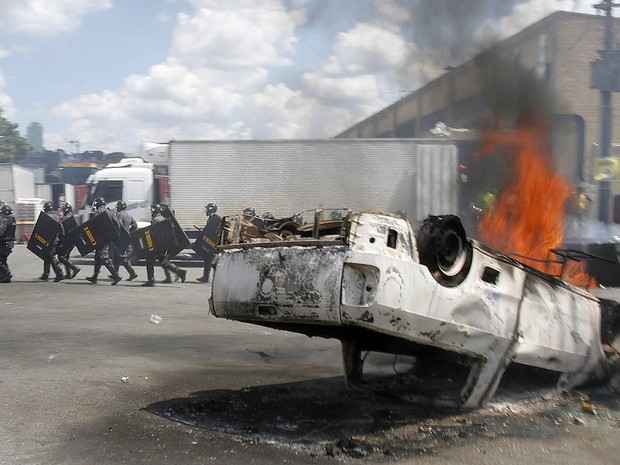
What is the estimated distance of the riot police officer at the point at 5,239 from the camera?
45.5 feet

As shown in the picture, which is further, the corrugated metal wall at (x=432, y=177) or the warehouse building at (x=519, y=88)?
the corrugated metal wall at (x=432, y=177)

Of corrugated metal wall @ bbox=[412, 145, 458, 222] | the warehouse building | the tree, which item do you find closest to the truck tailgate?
the warehouse building

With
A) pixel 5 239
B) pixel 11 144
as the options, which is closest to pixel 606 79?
pixel 5 239

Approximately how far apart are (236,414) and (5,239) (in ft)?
35.3

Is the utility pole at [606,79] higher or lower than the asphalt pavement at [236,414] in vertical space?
higher

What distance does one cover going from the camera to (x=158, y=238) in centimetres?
1400

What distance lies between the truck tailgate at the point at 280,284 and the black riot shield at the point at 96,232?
32.1ft

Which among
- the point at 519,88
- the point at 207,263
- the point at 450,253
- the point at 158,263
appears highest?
the point at 519,88

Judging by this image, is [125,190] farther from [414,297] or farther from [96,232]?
[414,297]

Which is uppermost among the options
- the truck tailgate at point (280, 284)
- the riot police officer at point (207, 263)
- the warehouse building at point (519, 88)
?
the warehouse building at point (519, 88)

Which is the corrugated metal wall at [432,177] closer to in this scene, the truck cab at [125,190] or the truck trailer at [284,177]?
the truck trailer at [284,177]

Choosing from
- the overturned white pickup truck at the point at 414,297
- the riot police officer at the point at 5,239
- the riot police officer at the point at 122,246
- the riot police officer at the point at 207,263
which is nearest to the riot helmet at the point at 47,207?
the riot police officer at the point at 5,239

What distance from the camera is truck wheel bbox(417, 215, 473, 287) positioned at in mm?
4445

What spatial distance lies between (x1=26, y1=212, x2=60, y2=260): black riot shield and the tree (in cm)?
5395
